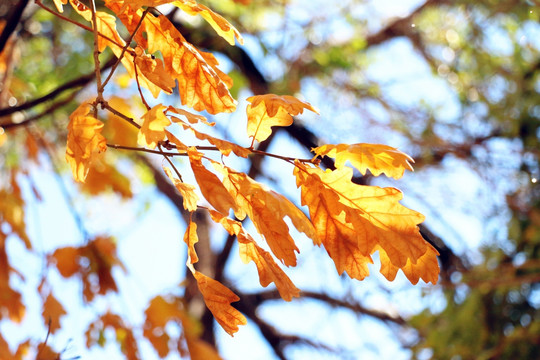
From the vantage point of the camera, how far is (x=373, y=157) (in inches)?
25.0

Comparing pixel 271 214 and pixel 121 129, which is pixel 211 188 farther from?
pixel 121 129

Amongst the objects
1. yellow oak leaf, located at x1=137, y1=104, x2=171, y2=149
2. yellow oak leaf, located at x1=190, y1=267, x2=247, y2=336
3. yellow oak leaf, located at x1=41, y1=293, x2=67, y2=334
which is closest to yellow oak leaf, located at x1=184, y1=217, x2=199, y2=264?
yellow oak leaf, located at x1=190, y1=267, x2=247, y2=336

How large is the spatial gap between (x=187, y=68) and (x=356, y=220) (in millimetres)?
280

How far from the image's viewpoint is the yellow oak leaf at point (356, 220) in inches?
24.5

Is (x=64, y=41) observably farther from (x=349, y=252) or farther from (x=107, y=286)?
(x=349, y=252)

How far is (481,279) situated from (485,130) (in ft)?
2.50

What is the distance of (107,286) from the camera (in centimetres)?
185

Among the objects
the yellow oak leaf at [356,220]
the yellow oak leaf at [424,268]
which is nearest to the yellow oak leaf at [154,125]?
the yellow oak leaf at [356,220]

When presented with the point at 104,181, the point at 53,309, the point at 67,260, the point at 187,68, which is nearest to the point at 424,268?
the point at 187,68

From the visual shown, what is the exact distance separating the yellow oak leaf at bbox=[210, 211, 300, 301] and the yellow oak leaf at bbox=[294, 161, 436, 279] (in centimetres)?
6

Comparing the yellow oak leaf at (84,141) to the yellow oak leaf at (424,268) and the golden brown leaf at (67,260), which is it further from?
the golden brown leaf at (67,260)

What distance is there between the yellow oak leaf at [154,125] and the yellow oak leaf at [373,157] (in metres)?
0.18

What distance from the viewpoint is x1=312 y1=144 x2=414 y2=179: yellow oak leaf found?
63cm

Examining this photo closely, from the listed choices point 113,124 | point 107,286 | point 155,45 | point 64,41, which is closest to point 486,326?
point 107,286
